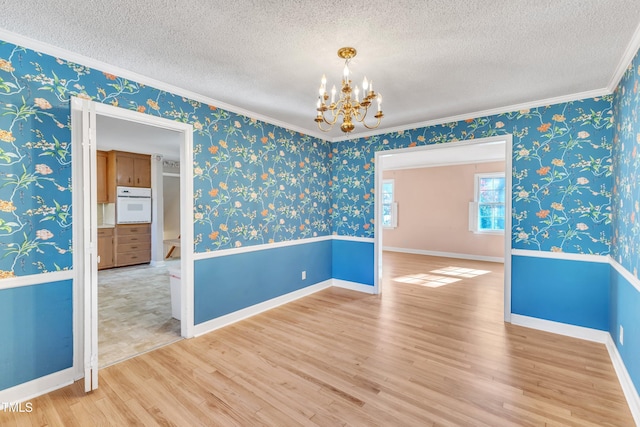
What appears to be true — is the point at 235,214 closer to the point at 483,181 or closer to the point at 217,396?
the point at 217,396

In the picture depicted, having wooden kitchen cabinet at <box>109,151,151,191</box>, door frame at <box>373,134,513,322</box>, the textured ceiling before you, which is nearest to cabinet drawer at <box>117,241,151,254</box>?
wooden kitchen cabinet at <box>109,151,151,191</box>

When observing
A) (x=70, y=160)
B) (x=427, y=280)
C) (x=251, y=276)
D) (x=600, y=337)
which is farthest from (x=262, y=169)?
(x=600, y=337)

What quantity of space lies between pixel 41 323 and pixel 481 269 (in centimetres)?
692

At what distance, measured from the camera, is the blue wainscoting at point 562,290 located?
2.97 metres

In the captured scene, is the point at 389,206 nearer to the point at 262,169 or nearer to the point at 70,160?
the point at 262,169

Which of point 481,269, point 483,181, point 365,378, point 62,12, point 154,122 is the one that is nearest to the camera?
point 62,12

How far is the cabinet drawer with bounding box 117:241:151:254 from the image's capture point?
638 cm

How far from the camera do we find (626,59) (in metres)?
2.24

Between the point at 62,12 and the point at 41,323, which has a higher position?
the point at 62,12

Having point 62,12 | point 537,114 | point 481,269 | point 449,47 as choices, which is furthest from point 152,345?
point 481,269

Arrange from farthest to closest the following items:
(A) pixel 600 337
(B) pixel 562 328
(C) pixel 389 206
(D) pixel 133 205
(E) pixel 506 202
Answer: (C) pixel 389 206, (D) pixel 133 205, (E) pixel 506 202, (B) pixel 562 328, (A) pixel 600 337

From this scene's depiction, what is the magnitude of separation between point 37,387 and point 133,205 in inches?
200

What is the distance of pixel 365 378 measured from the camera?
233cm

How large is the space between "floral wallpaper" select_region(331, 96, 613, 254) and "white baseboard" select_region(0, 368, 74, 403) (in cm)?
442
